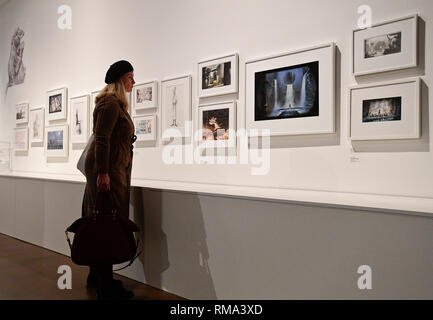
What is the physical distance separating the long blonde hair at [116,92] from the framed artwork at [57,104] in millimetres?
2826

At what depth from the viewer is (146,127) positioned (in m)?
4.32

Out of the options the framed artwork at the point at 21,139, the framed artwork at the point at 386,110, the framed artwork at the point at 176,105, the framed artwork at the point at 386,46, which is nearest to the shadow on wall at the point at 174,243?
the framed artwork at the point at 176,105

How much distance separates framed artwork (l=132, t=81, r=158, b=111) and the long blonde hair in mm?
1087

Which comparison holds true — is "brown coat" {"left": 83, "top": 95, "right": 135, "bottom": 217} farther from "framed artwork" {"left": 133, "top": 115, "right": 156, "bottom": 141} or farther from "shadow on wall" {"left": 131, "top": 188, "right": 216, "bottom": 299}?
"framed artwork" {"left": 133, "top": 115, "right": 156, "bottom": 141}

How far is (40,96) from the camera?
246 inches

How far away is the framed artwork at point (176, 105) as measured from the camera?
387 cm

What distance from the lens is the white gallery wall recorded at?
212 centimetres

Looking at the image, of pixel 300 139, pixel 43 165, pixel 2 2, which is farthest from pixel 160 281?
pixel 2 2

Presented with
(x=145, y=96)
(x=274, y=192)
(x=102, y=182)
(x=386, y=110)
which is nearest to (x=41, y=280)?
(x=102, y=182)

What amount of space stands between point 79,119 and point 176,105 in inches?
80.2

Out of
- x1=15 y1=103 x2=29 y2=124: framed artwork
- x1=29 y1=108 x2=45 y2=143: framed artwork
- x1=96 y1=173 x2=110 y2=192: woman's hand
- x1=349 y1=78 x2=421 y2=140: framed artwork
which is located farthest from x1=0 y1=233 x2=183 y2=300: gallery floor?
x1=15 y1=103 x2=29 y2=124: framed artwork

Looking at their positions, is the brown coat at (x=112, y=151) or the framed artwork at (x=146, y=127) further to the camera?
the framed artwork at (x=146, y=127)

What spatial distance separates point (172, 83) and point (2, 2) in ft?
17.4

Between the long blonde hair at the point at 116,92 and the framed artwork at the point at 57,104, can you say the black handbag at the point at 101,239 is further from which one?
the framed artwork at the point at 57,104
